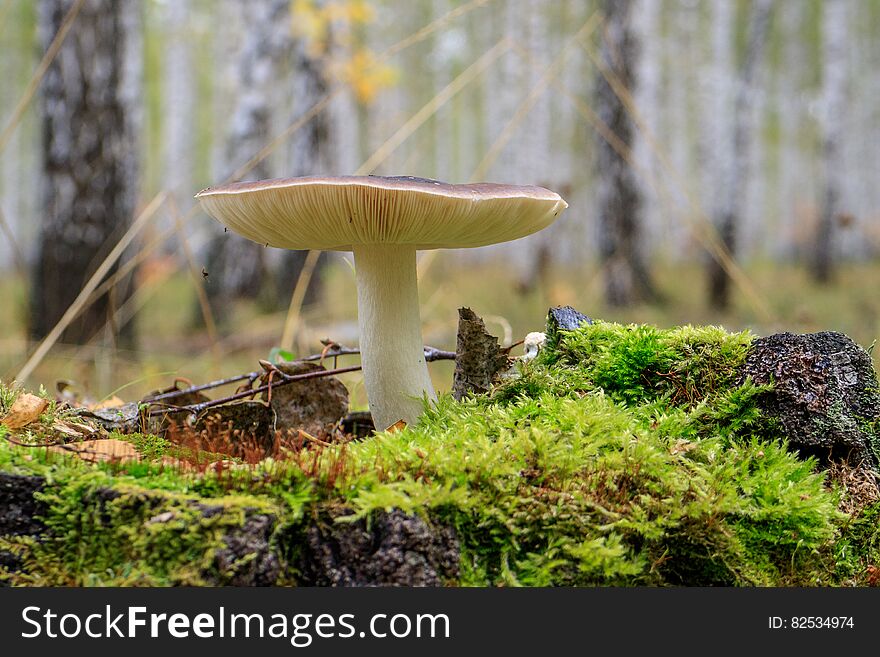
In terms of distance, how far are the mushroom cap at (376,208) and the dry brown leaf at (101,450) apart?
65 cm

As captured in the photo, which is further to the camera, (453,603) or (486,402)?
(486,402)

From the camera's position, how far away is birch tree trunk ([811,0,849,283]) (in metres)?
11.8

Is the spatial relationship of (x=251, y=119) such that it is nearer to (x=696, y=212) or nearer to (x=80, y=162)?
(x=80, y=162)

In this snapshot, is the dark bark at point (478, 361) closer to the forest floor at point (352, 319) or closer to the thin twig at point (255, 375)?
the thin twig at point (255, 375)

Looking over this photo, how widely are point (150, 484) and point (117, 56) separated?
4.92 meters

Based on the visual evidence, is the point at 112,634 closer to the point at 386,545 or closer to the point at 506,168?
the point at 386,545

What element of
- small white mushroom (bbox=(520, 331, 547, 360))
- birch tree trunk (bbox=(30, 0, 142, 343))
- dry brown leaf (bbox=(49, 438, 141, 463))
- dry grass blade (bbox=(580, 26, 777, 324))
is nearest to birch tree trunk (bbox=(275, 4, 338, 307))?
birch tree trunk (bbox=(30, 0, 142, 343))

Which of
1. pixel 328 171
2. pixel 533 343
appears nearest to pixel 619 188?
pixel 328 171

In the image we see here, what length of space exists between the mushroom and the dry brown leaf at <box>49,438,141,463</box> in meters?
0.65

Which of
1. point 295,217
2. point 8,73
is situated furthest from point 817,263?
point 8,73

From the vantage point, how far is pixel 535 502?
1288mm

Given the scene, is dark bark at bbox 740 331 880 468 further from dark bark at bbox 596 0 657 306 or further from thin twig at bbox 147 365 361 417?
dark bark at bbox 596 0 657 306

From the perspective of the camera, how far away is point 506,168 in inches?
888

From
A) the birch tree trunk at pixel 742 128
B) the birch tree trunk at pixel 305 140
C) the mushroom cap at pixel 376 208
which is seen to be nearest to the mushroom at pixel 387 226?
the mushroom cap at pixel 376 208
